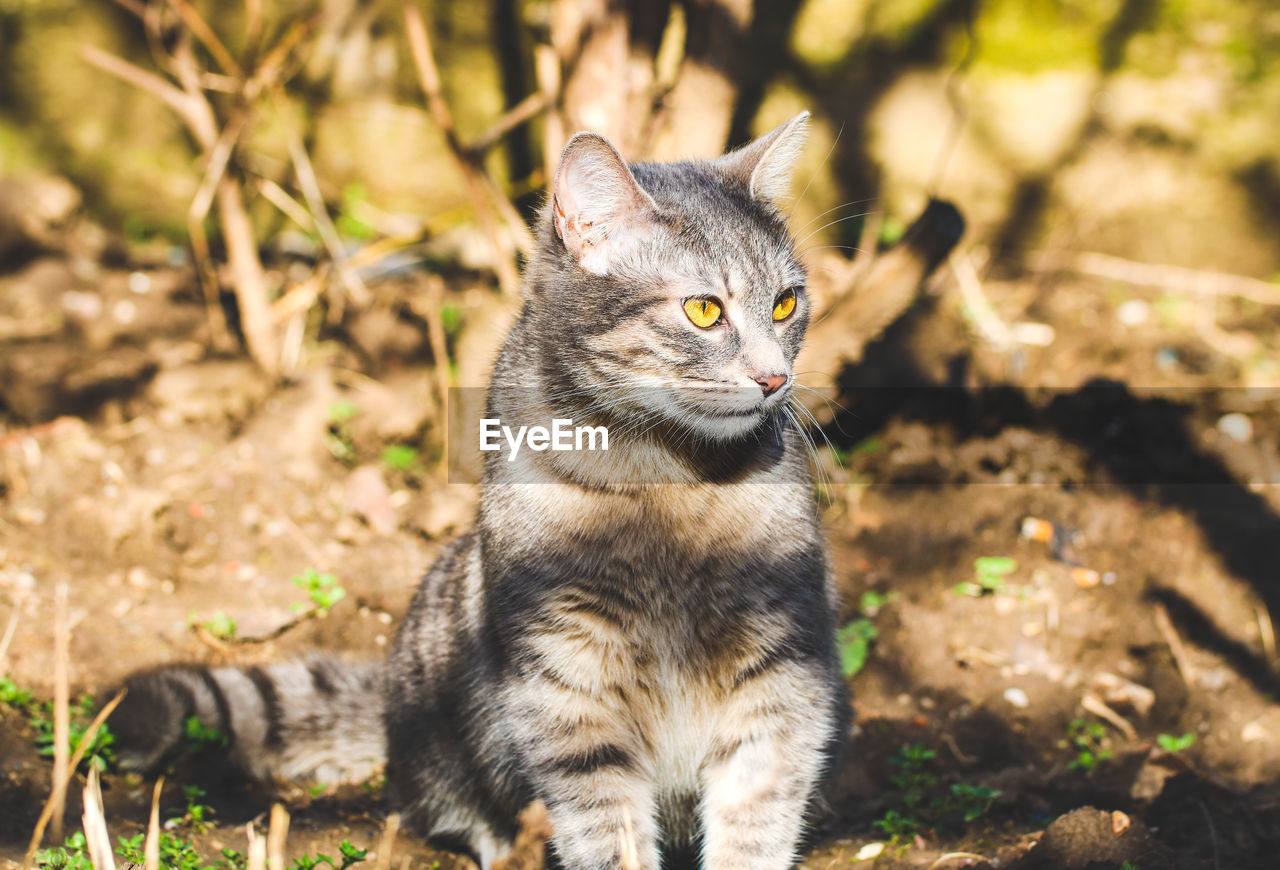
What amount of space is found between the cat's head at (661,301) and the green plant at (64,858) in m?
1.49

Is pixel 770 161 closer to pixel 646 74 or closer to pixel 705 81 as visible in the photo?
pixel 705 81

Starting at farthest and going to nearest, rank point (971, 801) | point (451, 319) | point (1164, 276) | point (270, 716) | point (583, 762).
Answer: point (1164, 276) < point (451, 319) < point (270, 716) < point (971, 801) < point (583, 762)

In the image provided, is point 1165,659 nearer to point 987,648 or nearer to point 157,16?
point 987,648

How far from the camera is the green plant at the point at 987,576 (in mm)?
3449

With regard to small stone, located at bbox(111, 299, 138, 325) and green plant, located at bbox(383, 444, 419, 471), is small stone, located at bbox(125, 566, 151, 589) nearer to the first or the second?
green plant, located at bbox(383, 444, 419, 471)

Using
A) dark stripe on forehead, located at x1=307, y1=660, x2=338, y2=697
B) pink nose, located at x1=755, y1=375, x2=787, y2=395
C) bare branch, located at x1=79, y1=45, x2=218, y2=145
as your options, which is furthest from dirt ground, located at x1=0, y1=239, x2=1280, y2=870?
pink nose, located at x1=755, y1=375, x2=787, y2=395

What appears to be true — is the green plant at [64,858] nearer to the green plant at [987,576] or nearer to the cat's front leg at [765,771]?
the cat's front leg at [765,771]

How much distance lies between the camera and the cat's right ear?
1.96m

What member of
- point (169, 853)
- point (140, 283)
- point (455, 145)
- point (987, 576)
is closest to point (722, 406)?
point (169, 853)

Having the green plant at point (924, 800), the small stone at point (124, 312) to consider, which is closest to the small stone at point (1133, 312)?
the green plant at point (924, 800)

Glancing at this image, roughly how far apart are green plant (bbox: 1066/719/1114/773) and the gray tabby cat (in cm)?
106

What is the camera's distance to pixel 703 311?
202 cm

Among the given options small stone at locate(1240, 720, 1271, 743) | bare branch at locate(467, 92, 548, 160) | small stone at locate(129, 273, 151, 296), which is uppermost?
bare branch at locate(467, 92, 548, 160)

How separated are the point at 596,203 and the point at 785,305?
1.59 ft
